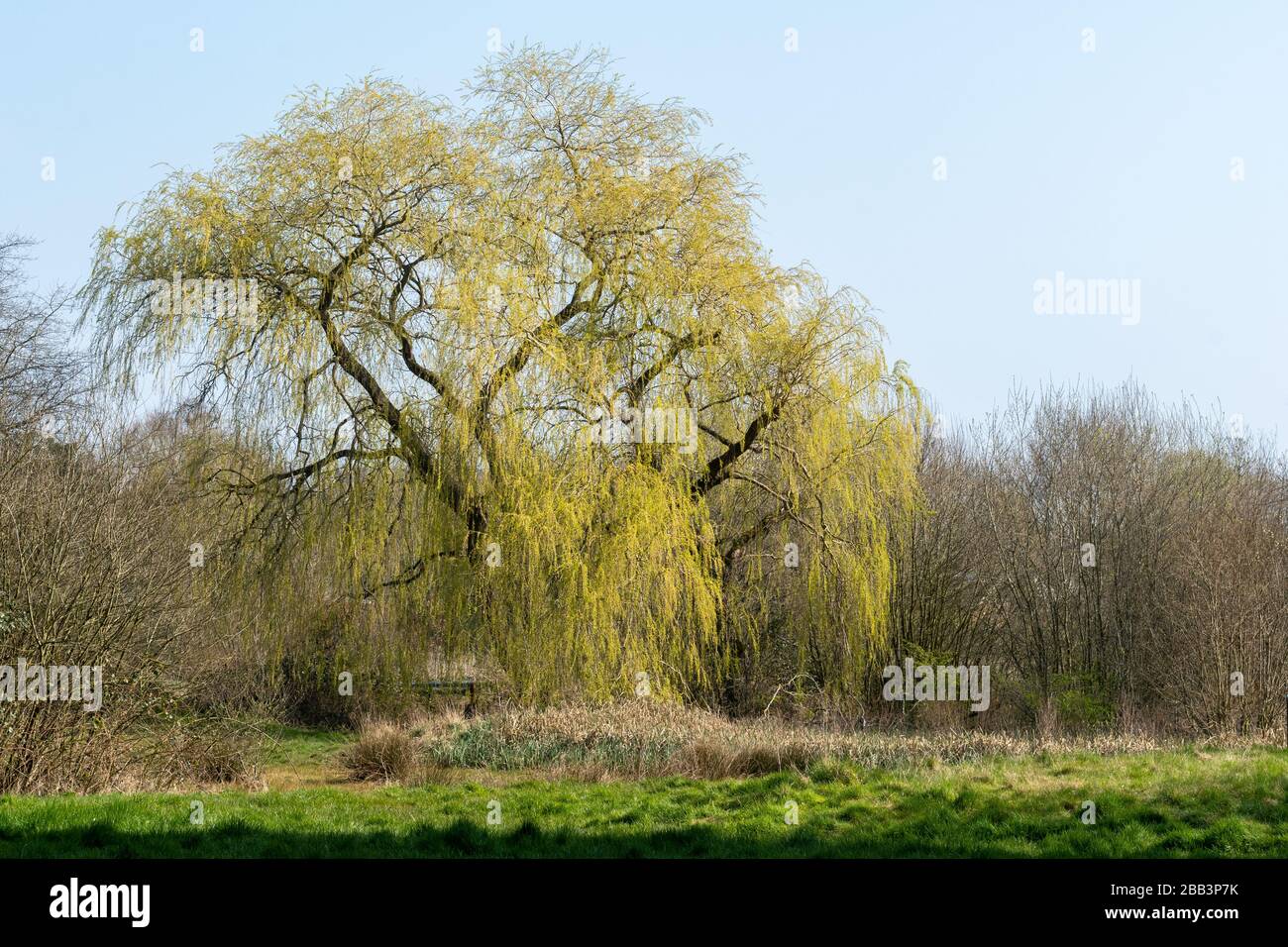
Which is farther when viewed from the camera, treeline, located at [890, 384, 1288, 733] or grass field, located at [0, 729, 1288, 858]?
treeline, located at [890, 384, 1288, 733]

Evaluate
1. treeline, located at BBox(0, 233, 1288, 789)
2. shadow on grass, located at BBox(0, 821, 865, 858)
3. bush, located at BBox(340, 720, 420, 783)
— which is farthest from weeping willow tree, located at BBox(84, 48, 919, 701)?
shadow on grass, located at BBox(0, 821, 865, 858)

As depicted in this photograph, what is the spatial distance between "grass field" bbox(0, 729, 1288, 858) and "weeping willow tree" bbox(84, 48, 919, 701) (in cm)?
432

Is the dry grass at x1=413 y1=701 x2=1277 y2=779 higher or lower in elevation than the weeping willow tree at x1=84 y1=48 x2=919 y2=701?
lower

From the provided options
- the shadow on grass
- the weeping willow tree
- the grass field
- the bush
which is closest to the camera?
the shadow on grass

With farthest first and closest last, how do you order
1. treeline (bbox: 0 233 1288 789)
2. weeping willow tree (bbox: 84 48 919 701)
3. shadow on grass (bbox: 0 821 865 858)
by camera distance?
weeping willow tree (bbox: 84 48 919 701), treeline (bbox: 0 233 1288 789), shadow on grass (bbox: 0 821 865 858)

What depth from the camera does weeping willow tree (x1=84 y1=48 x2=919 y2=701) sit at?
14.9m

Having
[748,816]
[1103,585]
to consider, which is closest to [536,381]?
[748,816]

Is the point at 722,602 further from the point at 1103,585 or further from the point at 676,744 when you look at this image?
the point at 1103,585

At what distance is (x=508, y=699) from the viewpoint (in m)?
16.0

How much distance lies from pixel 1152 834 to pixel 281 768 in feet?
31.3

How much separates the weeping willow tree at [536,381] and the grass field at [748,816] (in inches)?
170

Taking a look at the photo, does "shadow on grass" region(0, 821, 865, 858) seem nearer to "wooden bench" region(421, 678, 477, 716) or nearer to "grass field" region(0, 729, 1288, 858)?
"grass field" region(0, 729, 1288, 858)

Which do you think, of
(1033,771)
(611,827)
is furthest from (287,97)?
(1033,771)
